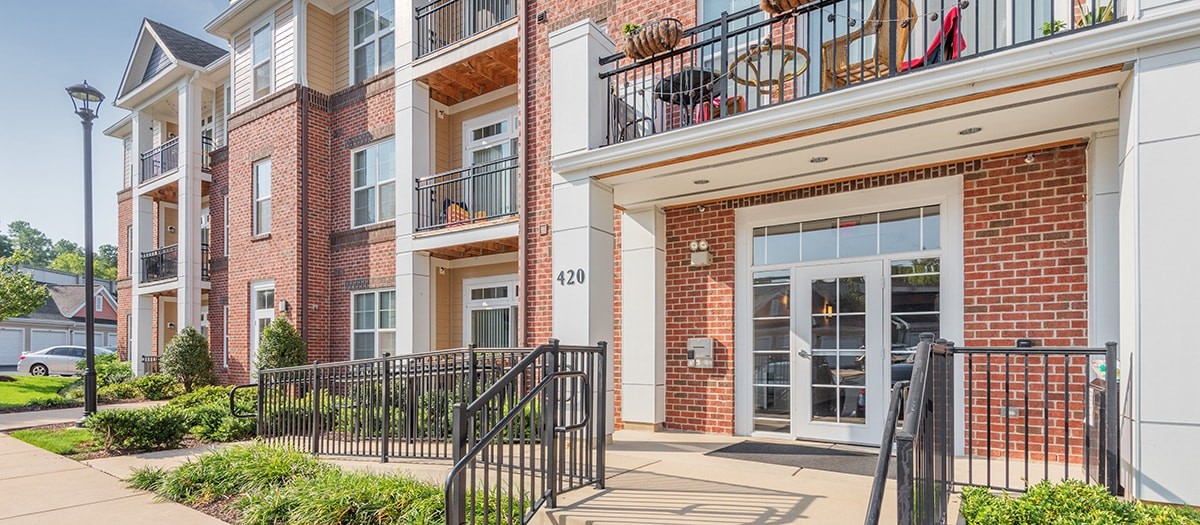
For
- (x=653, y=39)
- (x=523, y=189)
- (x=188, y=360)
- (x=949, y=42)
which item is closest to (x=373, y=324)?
(x=188, y=360)

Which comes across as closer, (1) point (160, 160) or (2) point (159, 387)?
(2) point (159, 387)

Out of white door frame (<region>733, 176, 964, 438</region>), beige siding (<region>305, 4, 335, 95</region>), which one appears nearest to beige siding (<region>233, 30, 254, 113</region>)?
beige siding (<region>305, 4, 335, 95</region>)

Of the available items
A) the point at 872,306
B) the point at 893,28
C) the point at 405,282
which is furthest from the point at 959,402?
the point at 405,282

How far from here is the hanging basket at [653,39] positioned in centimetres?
636

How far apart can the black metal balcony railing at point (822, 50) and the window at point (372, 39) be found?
663 centimetres

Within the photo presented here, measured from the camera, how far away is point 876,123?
17.4ft

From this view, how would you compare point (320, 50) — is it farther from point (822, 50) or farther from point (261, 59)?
point (822, 50)

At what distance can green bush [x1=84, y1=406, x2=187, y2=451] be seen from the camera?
26.5 ft

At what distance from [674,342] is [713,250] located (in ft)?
4.04

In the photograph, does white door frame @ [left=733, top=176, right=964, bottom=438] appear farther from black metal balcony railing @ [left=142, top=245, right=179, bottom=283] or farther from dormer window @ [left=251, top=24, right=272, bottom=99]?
black metal balcony railing @ [left=142, top=245, right=179, bottom=283]

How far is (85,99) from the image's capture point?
10.2 metres

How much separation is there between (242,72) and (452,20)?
6.11 meters

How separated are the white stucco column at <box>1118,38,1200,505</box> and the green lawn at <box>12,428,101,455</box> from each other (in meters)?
10.5

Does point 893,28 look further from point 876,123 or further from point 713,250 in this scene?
point 713,250
